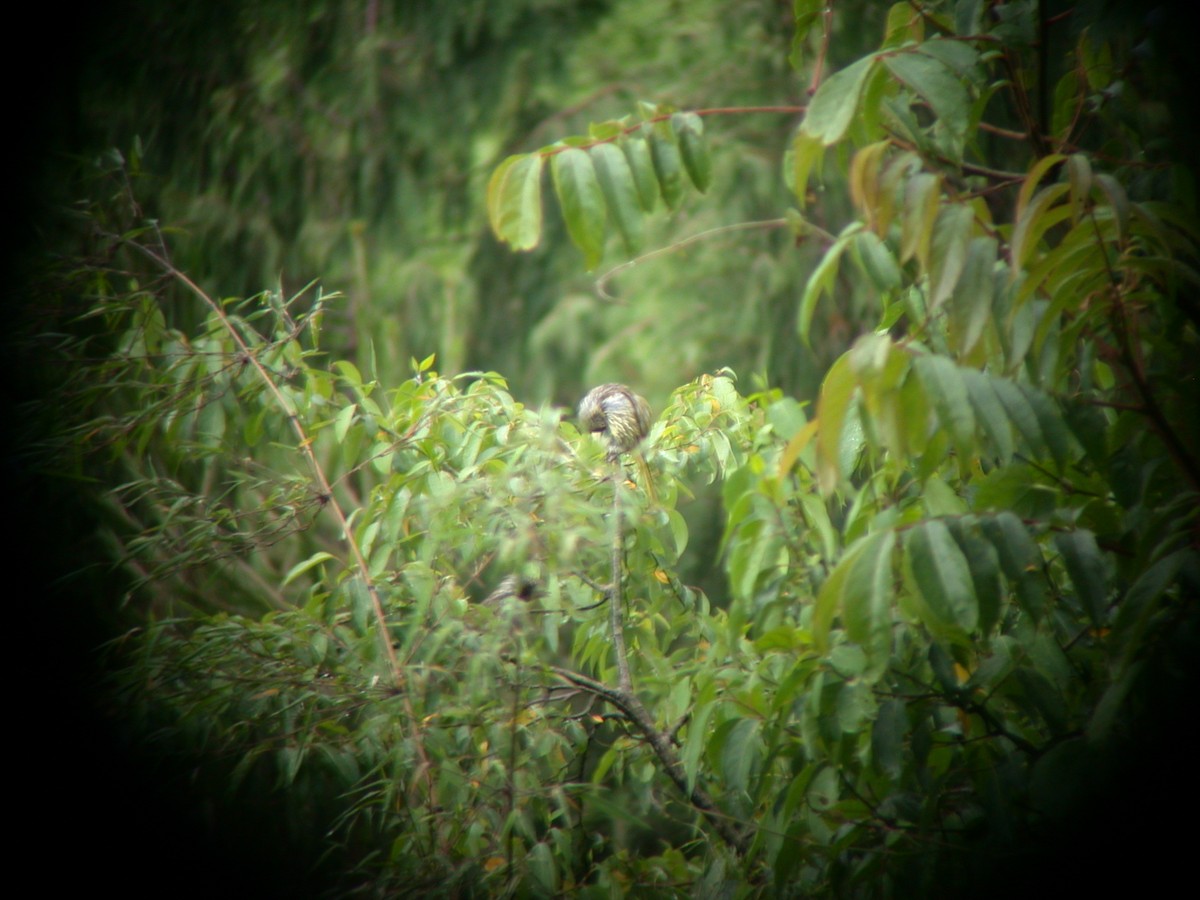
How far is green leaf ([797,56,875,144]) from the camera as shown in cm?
81

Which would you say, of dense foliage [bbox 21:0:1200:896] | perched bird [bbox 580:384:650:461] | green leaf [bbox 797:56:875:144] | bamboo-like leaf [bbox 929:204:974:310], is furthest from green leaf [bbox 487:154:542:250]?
perched bird [bbox 580:384:650:461]

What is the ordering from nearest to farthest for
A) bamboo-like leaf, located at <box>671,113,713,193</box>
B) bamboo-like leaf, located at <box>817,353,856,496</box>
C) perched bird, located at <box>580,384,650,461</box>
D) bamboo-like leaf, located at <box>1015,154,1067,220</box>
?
bamboo-like leaf, located at <box>817,353,856,496</box> → bamboo-like leaf, located at <box>1015,154,1067,220</box> → bamboo-like leaf, located at <box>671,113,713,193</box> → perched bird, located at <box>580,384,650,461</box>

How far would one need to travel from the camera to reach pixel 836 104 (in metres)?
0.83

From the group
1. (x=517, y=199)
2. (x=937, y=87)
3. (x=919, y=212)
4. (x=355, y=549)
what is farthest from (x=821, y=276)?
(x=355, y=549)

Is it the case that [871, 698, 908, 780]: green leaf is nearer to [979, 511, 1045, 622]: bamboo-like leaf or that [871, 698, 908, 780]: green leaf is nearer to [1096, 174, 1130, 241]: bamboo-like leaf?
[979, 511, 1045, 622]: bamboo-like leaf

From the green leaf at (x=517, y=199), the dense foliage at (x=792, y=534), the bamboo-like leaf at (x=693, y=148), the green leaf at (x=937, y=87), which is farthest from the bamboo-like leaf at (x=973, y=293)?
the green leaf at (x=517, y=199)

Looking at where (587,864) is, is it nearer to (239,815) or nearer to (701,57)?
(239,815)

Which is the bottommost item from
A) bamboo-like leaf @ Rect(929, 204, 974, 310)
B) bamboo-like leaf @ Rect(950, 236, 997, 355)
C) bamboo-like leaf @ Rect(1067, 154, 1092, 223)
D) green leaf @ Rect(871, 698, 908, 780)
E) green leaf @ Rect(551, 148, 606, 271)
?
green leaf @ Rect(871, 698, 908, 780)

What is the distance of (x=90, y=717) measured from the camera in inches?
56.7

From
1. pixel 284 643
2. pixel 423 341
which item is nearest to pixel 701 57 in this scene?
pixel 423 341

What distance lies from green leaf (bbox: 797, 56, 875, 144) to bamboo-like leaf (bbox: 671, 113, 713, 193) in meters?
0.13

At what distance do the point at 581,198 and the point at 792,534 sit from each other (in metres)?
0.39

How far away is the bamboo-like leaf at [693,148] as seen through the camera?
3.06 ft

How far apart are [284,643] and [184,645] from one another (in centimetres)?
14
